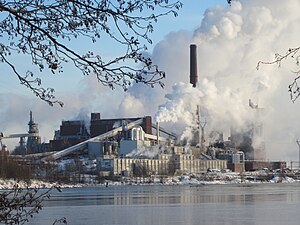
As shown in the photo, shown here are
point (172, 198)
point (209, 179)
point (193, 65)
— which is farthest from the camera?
point (209, 179)

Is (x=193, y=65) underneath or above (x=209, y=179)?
above

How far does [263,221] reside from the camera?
22.5 metres

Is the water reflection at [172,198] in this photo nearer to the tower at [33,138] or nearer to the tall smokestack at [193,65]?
the tall smokestack at [193,65]

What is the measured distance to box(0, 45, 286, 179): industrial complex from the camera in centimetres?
11506

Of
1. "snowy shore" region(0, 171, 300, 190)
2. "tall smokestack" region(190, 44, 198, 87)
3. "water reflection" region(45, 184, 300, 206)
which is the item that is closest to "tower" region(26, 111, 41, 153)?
"snowy shore" region(0, 171, 300, 190)

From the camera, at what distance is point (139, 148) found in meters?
118

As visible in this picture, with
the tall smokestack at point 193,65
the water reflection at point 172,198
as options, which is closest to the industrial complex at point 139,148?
the tall smokestack at point 193,65

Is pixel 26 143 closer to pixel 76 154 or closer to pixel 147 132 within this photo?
pixel 76 154

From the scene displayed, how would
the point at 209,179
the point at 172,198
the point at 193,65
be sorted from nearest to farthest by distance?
the point at 172,198, the point at 193,65, the point at 209,179

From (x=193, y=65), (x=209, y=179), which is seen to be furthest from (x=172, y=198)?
(x=209, y=179)

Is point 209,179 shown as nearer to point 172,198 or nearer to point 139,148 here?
point 139,148

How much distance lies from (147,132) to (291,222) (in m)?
103

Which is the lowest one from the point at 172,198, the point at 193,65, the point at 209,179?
the point at 172,198

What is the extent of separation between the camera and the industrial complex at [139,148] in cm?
11506
